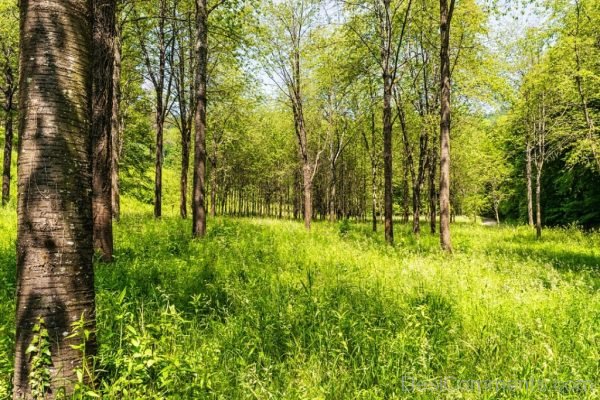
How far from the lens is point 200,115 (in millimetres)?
10641

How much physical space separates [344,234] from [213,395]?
11.9m

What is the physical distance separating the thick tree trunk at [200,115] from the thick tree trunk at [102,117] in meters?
3.71

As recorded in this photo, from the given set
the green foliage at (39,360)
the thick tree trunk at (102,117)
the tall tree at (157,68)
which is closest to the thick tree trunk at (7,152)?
the tall tree at (157,68)

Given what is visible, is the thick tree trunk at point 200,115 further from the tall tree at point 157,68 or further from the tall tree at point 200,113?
the tall tree at point 157,68

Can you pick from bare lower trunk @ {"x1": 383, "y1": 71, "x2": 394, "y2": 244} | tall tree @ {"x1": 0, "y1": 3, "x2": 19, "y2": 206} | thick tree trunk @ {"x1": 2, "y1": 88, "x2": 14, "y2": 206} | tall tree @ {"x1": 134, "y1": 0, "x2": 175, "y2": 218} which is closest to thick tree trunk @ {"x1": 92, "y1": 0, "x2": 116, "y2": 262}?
bare lower trunk @ {"x1": 383, "y1": 71, "x2": 394, "y2": 244}

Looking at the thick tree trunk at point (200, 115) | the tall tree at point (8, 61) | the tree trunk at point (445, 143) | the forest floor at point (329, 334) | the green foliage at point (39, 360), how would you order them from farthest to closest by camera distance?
1. the tall tree at point (8, 61)
2. the tree trunk at point (445, 143)
3. the thick tree trunk at point (200, 115)
4. the forest floor at point (329, 334)
5. the green foliage at point (39, 360)

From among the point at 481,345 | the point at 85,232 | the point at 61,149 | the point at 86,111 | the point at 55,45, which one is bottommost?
the point at 481,345

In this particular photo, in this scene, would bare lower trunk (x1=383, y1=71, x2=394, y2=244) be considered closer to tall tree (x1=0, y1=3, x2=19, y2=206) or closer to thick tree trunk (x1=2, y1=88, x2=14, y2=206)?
tall tree (x1=0, y1=3, x2=19, y2=206)

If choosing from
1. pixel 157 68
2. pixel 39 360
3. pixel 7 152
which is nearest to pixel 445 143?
pixel 39 360

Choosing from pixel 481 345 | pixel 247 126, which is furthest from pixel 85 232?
pixel 247 126

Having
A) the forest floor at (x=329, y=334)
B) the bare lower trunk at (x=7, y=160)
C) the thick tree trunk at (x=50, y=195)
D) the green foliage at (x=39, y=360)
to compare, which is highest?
the bare lower trunk at (x=7, y=160)

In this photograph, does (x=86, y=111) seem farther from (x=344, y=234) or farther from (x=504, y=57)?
(x=504, y=57)

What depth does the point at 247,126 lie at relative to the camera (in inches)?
1296

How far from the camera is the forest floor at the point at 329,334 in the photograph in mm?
2686
